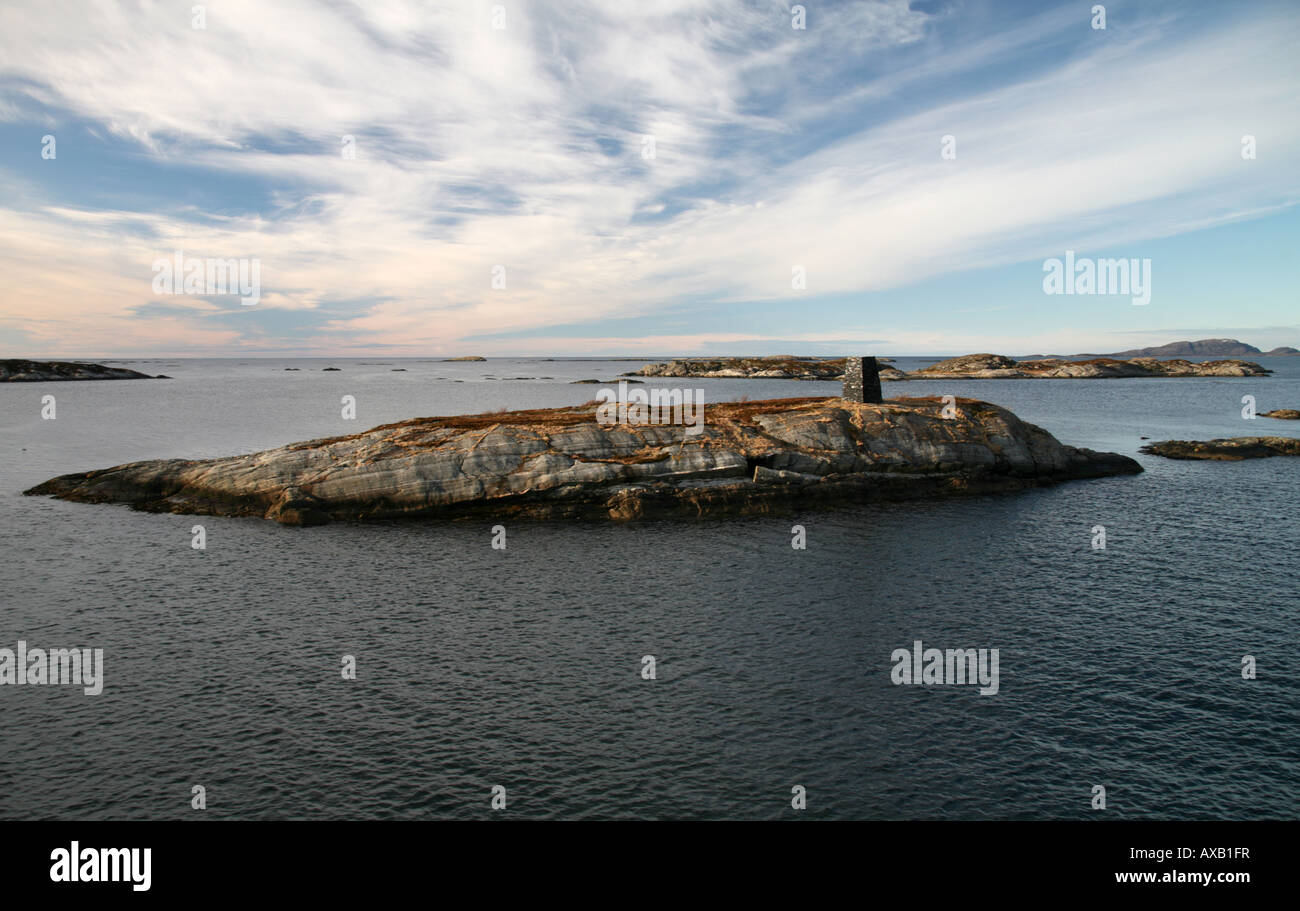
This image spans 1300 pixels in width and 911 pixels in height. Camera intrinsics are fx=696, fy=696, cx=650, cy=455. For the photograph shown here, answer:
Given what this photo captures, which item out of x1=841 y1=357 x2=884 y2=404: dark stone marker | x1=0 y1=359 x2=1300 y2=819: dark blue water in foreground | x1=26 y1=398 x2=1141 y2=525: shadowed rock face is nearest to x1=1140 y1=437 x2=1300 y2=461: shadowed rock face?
x1=26 y1=398 x2=1141 y2=525: shadowed rock face

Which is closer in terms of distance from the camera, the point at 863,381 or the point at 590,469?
the point at 590,469

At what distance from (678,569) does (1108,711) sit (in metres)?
20.5

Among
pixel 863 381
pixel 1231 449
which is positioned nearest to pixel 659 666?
pixel 863 381

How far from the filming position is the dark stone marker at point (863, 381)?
69.0m

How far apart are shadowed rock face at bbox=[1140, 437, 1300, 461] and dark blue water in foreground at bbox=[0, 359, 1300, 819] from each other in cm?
2507

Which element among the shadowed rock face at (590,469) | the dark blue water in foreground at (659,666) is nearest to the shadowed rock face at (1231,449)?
the shadowed rock face at (590,469)

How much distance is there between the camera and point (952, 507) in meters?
53.1

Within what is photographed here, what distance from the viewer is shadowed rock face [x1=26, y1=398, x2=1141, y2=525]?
50.9m

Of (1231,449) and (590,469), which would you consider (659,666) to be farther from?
(1231,449)

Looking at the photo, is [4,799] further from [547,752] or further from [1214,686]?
[1214,686]

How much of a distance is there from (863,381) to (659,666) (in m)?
50.4

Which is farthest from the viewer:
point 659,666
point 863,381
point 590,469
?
point 863,381

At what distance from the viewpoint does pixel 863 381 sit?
6888 centimetres
